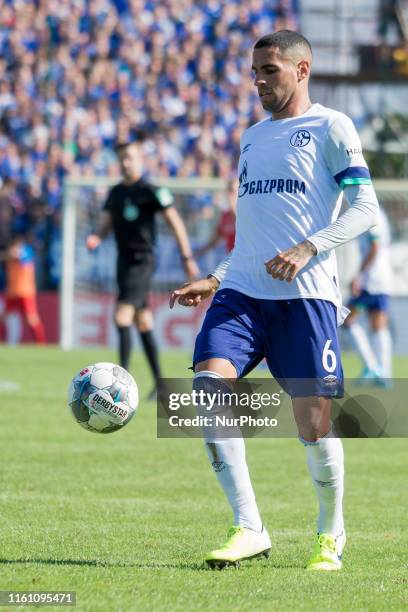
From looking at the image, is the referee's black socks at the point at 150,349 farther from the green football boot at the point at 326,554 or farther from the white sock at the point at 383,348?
the green football boot at the point at 326,554

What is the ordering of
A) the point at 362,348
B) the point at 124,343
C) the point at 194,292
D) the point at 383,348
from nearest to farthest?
the point at 194,292 → the point at 124,343 → the point at 362,348 → the point at 383,348

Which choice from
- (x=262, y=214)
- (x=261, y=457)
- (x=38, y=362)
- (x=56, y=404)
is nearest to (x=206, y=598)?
(x=262, y=214)

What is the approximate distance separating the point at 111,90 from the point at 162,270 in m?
5.00

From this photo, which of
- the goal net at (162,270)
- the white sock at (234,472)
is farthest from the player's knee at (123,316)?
the goal net at (162,270)

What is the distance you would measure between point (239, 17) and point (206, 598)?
78.5ft

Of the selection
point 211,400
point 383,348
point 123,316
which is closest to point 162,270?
point 383,348

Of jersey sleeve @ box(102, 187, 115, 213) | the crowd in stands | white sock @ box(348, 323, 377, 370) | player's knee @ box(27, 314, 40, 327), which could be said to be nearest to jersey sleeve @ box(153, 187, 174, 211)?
jersey sleeve @ box(102, 187, 115, 213)

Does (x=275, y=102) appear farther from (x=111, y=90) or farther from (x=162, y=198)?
(x=111, y=90)

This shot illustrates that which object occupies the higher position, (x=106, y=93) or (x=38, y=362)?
(x=106, y=93)

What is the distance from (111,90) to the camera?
2555 centimetres

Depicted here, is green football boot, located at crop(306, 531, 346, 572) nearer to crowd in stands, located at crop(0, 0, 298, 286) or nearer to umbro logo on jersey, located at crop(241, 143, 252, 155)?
umbro logo on jersey, located at crop(241, 143, 252, 155)

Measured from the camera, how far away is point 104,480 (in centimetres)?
809

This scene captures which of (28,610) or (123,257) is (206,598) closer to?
(28,610)

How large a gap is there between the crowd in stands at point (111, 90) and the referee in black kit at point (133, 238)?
997 centimetres
